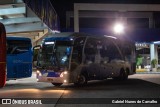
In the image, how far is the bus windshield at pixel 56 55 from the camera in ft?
60.0

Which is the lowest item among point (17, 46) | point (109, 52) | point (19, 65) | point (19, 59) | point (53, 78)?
point (53, 78)

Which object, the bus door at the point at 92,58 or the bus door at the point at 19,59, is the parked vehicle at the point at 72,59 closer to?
the bus door at the point at 92,58

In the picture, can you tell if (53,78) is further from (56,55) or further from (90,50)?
(90,50)

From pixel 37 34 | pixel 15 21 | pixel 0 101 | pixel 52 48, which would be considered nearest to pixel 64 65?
pixel 52 48

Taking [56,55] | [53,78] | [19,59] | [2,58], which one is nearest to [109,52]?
[56,55]

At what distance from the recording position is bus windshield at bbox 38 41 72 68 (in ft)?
60.0

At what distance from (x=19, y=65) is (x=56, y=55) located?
410cm

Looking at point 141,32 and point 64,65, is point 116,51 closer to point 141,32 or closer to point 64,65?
point 64,65

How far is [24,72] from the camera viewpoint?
22.3 metres

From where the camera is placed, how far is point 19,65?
21.8 meters

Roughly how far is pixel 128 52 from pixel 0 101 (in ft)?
48.4

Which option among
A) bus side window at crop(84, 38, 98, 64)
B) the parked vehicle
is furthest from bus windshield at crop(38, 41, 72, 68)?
bus side window at crop(84, 38, 98, 64)

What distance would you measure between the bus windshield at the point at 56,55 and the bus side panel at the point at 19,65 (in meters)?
2.80

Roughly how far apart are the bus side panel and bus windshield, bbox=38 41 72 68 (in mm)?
2801
